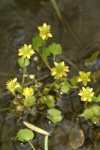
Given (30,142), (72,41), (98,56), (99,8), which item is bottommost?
(30,142)

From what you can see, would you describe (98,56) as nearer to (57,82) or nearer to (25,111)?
(57,82)

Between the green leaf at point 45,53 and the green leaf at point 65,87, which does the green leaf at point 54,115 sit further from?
the green leaf at point 45,53

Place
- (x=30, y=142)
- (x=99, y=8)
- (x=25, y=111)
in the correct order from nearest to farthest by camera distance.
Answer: (x=30, y=142) → (x=25, y=111) → (x=99, y=8)

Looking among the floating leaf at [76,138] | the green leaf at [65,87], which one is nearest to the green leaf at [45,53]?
the green leaf at [65,87]

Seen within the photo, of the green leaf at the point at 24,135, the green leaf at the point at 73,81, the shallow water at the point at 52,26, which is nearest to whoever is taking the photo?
the green leaf at the point at 24,135

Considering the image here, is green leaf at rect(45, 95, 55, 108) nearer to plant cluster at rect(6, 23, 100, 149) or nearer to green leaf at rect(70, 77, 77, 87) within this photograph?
plant cluster at rect(6, 23, 100, 149)

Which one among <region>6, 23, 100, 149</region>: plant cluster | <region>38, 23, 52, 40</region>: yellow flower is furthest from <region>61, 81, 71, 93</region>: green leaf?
<region>38, 23, 52, 40</region>: yellow flower

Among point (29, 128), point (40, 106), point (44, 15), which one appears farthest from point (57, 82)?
point (44, 15)
